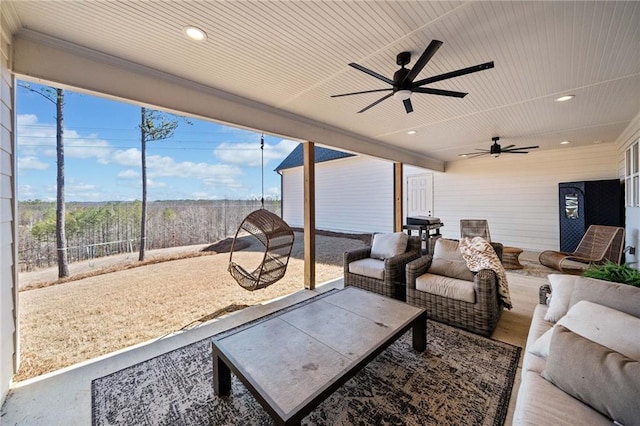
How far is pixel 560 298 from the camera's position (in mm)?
1788

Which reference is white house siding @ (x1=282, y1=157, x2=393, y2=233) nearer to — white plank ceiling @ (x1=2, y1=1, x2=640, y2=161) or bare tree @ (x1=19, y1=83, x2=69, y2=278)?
white plank ceiling @ (x1=2, y1=1, x2=640, y2=161)

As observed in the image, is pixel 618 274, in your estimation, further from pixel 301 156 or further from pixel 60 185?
pixel 301 156

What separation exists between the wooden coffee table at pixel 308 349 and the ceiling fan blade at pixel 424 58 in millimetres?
2094

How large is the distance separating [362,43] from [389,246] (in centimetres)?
271

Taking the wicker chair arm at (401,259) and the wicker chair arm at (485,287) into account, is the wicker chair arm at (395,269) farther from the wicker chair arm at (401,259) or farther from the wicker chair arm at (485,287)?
the wicker chair arm at (485,287)

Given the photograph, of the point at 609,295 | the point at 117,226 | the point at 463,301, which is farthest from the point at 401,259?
the point at 117,226

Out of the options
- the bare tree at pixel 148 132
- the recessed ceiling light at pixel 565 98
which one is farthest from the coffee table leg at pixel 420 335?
the bare tree at pixel 148 132

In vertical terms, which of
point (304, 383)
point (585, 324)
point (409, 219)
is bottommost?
point (304, 383)

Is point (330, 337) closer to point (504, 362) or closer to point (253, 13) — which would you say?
point (504, 362)

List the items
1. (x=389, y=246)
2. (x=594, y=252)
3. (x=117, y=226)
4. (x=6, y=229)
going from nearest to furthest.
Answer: (x=6, y=229) → (x=389, y=246) → (x=594, y=252) → (x=117, y=226)

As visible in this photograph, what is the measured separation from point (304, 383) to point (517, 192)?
8.17 metres

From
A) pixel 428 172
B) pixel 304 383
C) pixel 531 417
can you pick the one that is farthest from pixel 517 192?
pixel 304 383

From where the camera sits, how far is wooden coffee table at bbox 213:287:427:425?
1327mm

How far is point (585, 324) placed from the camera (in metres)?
1.39
